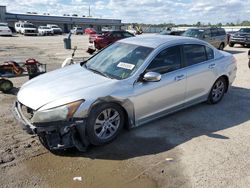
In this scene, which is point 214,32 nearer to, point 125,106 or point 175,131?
point 175,131

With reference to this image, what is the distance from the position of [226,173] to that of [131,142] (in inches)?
60.1

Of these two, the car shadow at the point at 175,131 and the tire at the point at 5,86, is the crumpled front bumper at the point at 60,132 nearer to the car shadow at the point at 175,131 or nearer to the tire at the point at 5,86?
the car shadow at the point at 175,131

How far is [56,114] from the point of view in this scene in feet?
13.0

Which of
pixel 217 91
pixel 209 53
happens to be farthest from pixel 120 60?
pixel 217 91

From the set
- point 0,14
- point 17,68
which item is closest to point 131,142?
point 17,68

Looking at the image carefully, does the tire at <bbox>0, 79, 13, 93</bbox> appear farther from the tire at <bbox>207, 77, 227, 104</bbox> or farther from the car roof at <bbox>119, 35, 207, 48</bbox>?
the tire at <bbox>207, 77, 227, 104</bbox>

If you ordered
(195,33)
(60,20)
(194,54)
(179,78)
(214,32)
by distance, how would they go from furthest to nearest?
(60,20) → (214,32) → (195,33) → (194,54) → (179,78)

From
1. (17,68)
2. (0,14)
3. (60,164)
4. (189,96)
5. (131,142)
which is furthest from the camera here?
(0,14)

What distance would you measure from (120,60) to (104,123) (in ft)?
4.22

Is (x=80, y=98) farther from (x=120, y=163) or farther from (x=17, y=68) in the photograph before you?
(x=17, y=68)

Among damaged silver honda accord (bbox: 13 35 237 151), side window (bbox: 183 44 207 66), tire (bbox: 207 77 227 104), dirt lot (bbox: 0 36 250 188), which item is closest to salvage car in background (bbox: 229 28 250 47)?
tire (bbox: 207 77 227 104)

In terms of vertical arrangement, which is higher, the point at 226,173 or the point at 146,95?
the point at 146,95

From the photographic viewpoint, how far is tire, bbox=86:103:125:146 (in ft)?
13.9

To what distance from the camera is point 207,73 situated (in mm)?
6062
